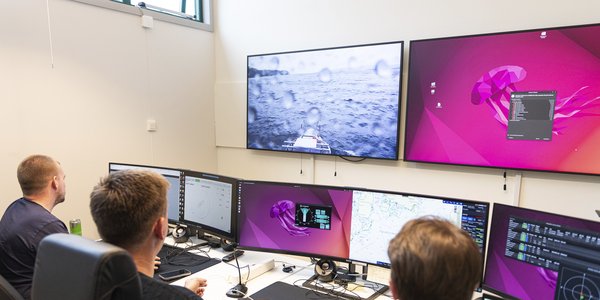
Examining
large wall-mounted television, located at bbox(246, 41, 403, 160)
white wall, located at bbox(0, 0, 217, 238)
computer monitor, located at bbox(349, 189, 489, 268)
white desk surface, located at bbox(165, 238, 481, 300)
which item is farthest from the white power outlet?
computer monitor, located at bbox(349, 189, 489, 268)

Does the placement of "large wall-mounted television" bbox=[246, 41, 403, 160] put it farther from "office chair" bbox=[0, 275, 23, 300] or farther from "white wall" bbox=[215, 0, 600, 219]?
"office chair" bbox=[0, 275, 23, 300]

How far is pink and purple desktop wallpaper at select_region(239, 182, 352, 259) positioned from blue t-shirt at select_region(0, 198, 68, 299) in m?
0.97

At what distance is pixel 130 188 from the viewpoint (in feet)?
3.86

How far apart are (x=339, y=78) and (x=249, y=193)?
1501mm

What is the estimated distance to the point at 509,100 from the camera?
248 cm

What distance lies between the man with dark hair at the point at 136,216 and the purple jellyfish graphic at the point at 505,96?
2180mm

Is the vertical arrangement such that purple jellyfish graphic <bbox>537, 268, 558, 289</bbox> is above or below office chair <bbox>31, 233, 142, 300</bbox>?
below

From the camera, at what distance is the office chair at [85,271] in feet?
2.81

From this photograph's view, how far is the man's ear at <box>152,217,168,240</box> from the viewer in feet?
3.99

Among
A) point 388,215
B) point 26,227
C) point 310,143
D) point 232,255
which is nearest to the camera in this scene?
point 388,215

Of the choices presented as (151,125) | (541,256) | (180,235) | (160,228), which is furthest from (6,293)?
(151,125)

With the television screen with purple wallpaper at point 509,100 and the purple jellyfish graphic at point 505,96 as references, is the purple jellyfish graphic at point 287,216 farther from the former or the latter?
the purple jellyfish graphic at point 505,96

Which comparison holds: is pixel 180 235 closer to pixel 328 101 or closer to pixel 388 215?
pixel 388 215

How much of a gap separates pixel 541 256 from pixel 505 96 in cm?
142
